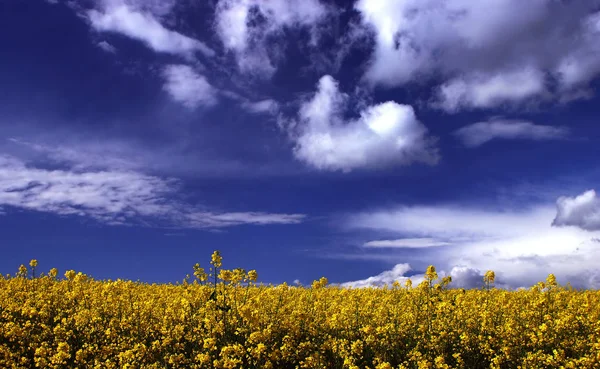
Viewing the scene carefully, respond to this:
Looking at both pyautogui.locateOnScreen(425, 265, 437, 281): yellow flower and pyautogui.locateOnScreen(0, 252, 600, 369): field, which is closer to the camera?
pyautogui.locateOnScreen(0, 252, 600, 369): field

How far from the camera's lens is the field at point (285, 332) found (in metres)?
11.4

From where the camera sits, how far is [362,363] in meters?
11.8

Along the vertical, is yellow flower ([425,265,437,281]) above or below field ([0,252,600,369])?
above

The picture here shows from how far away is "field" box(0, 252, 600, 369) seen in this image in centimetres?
1135

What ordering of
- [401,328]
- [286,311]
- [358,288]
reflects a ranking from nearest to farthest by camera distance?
1. [401,328]
2. [286,311]
3. [358,288]

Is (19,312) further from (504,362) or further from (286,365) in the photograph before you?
(504,362)

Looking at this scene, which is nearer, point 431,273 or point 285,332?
point 285,332

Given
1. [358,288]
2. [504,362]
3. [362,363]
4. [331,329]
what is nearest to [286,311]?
[331,329]

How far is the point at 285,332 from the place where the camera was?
1319 centimetres

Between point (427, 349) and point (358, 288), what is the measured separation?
8861mm

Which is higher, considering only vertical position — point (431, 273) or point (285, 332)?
point (431, 273)

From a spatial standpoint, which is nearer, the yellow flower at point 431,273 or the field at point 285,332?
the field at point 285,332

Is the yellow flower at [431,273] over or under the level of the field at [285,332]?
over

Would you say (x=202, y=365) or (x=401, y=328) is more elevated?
(x=401, y=328)
